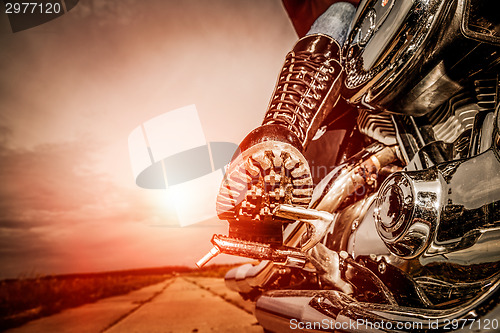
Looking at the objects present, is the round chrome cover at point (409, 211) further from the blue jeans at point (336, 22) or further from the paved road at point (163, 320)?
the paved road at point (163, 320)

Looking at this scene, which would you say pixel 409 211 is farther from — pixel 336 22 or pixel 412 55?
pixel 336 22

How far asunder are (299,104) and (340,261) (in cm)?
59

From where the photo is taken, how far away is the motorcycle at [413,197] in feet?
1.86

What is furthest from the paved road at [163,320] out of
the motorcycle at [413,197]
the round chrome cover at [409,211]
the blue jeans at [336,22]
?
the blue jeans at [336,22]

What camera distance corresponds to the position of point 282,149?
0.82m

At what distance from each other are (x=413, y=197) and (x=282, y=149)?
37cm

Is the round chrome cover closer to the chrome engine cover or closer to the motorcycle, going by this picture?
the motorcycle

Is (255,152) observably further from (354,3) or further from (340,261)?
(354,3)

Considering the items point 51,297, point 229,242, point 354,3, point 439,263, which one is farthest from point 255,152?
point 51,297

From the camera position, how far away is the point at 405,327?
22.8 inches

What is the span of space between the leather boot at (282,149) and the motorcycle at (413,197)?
0.09 meters

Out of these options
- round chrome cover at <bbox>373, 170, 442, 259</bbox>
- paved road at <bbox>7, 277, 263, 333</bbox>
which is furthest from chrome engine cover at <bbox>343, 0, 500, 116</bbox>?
paved road at <bbox>7, 277, 263, 333</bbox>

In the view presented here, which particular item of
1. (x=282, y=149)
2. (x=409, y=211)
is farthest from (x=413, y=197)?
(x=282, y=149)

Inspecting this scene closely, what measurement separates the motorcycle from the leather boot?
9 centimetres
